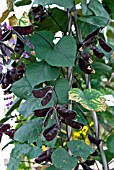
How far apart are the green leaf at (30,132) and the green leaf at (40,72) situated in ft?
0.40

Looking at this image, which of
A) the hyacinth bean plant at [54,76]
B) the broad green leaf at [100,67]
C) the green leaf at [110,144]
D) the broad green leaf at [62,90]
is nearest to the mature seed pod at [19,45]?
the hyacinth bean plant at [54,76]

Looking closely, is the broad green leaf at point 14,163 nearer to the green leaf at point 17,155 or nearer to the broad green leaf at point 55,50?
the green leaf at point 17,155

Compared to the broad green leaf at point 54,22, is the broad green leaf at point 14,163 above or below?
below

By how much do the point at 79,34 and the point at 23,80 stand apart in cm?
19

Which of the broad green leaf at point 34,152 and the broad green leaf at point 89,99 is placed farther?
the broad green leaf at point 34,152

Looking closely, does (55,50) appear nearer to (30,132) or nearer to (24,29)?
(24,29)

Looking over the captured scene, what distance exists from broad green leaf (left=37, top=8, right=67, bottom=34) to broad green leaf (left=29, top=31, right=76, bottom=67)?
0.33 ft

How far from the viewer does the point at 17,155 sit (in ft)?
2.48

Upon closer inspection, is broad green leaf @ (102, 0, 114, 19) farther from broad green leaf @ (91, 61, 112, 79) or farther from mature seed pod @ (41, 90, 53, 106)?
mature seed pod @ (41, 90, 53, 106)

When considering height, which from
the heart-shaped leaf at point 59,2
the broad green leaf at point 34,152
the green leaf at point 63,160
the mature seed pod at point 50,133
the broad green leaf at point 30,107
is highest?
the heart-shaped leaf at point 59,2

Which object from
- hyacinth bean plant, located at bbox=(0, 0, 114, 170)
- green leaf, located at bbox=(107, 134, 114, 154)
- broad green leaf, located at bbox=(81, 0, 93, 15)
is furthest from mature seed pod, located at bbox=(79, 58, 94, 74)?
green leaf, located at bbox=(107, 134, 114, 154)

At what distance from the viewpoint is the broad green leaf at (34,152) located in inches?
29.7

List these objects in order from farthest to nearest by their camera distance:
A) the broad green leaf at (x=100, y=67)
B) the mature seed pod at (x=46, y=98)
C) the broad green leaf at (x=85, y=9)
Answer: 1. the broad green leaf at (x=100, y=67)
2. the broad green leaf at (x=85, y=9)
3. the mature seed pod at (x=46, y=98)

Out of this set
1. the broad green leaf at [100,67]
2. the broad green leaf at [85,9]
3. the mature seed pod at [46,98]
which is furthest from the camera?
the broad green leaf at [100,67]
